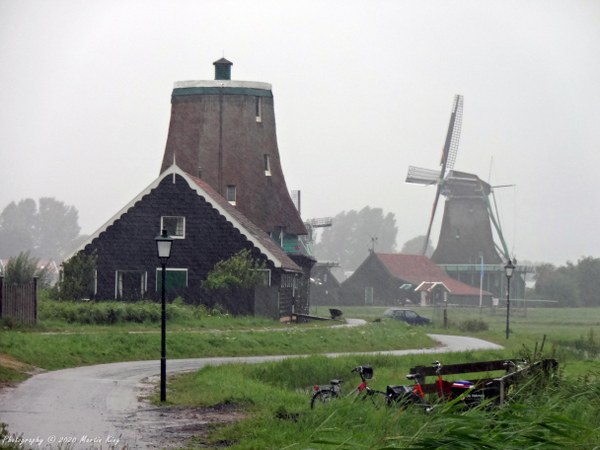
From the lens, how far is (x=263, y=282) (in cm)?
5006

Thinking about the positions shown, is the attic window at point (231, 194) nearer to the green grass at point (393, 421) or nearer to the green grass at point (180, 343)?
the green grass at point (180, 343)

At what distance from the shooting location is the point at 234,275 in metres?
48.9

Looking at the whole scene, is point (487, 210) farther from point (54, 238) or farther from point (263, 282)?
point (54, 238)

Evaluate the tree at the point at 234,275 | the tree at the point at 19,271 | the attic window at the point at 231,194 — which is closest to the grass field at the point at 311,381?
the tree at the point at 234,275

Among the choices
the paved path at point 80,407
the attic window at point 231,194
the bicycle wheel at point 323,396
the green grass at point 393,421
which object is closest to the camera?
the green grass at point 393,421

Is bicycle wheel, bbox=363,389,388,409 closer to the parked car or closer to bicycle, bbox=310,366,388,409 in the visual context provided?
bicycle, bbox=310,366,388,409

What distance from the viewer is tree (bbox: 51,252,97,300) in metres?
48.4

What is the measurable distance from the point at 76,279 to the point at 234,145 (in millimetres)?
14459

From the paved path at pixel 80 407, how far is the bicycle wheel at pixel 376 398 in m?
3.32

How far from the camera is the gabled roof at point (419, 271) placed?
104 m

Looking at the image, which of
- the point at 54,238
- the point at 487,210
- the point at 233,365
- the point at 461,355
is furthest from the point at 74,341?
the point at 54,238

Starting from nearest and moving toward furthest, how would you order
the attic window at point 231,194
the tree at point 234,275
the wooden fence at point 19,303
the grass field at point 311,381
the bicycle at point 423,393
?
the grass field at point 311,381 < the bicycle at point 423,393 < the wooden fence at point 19,303 < the tree at point 234,275 < the attic window at point 231,194

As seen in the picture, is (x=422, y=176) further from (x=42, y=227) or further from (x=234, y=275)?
(x=42, y=227)

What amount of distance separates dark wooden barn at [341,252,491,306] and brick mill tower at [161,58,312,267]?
4248 cm
